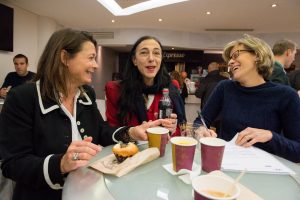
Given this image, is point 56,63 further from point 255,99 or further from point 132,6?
point 132,6

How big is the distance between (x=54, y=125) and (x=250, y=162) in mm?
890

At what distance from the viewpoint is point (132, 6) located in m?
4.86

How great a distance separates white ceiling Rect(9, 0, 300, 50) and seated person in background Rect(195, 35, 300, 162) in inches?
127

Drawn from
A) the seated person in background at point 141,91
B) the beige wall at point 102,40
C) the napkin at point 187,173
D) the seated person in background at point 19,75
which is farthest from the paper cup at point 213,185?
the beige wall at point 102,40

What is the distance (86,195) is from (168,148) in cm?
55

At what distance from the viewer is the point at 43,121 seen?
105 centimetres

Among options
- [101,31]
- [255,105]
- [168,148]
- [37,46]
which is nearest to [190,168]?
[168,148]

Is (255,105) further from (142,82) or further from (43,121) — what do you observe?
(43,121)

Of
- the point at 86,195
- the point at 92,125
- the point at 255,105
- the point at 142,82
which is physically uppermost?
the point at 142,82

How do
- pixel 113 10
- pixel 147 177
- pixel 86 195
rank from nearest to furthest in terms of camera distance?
pixel 86 195 → pixel 147 177 → pixel 113 10

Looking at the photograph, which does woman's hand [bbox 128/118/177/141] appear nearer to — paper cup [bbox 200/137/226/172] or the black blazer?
the black blazer

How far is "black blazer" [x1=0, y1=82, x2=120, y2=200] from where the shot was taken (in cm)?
89

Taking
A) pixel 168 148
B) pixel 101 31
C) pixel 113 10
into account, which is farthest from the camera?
pixel 101 31

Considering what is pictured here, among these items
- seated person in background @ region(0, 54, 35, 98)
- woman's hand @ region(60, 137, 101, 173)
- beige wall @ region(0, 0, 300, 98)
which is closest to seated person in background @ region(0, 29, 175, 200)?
woman's hand @ region(60, 137, 101, 173)
